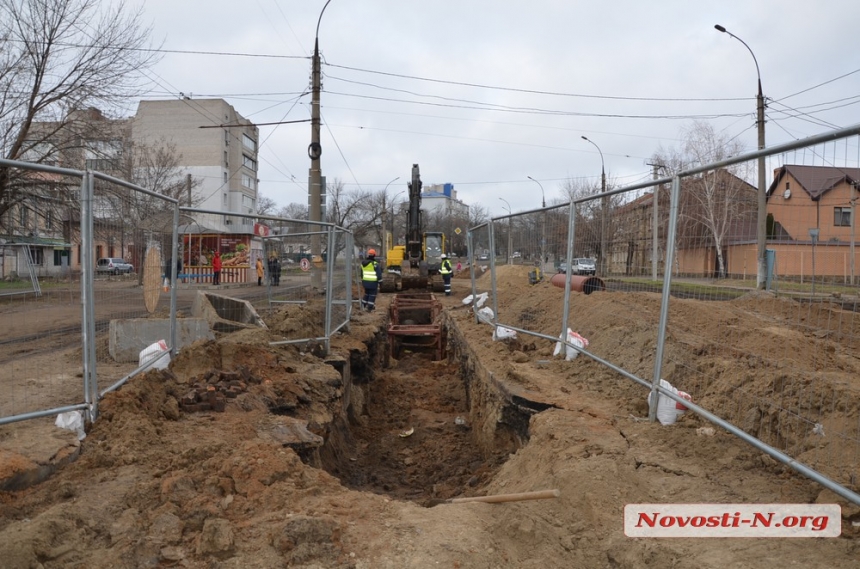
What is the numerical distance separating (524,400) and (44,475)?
154 inches

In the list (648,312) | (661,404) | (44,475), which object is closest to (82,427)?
(44,475)

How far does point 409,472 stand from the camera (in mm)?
6613

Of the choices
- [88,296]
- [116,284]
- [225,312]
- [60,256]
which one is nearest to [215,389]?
[116,284]

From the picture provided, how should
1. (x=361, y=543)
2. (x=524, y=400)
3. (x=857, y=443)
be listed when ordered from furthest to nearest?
(x=524, y=400) < (x=857, y=443) < (x=361, y=543)

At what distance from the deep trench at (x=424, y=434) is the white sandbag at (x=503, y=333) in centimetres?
61

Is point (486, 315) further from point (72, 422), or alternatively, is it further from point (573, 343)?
point (72, 422)

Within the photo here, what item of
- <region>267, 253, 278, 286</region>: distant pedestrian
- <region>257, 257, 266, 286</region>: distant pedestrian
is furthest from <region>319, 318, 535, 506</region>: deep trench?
<region>257, 257, 266, 286</region>: distant pedestrian

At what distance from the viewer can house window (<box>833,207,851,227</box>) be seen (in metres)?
3.37

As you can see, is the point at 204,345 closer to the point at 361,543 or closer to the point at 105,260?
the point at 105,260

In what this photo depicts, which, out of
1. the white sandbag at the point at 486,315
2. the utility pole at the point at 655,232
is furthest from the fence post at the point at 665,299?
the white sandbag at the point at 486,315

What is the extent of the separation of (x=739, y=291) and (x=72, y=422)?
205 inches

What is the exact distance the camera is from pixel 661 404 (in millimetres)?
4922

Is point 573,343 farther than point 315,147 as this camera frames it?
No

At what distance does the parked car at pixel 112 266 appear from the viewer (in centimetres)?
500
